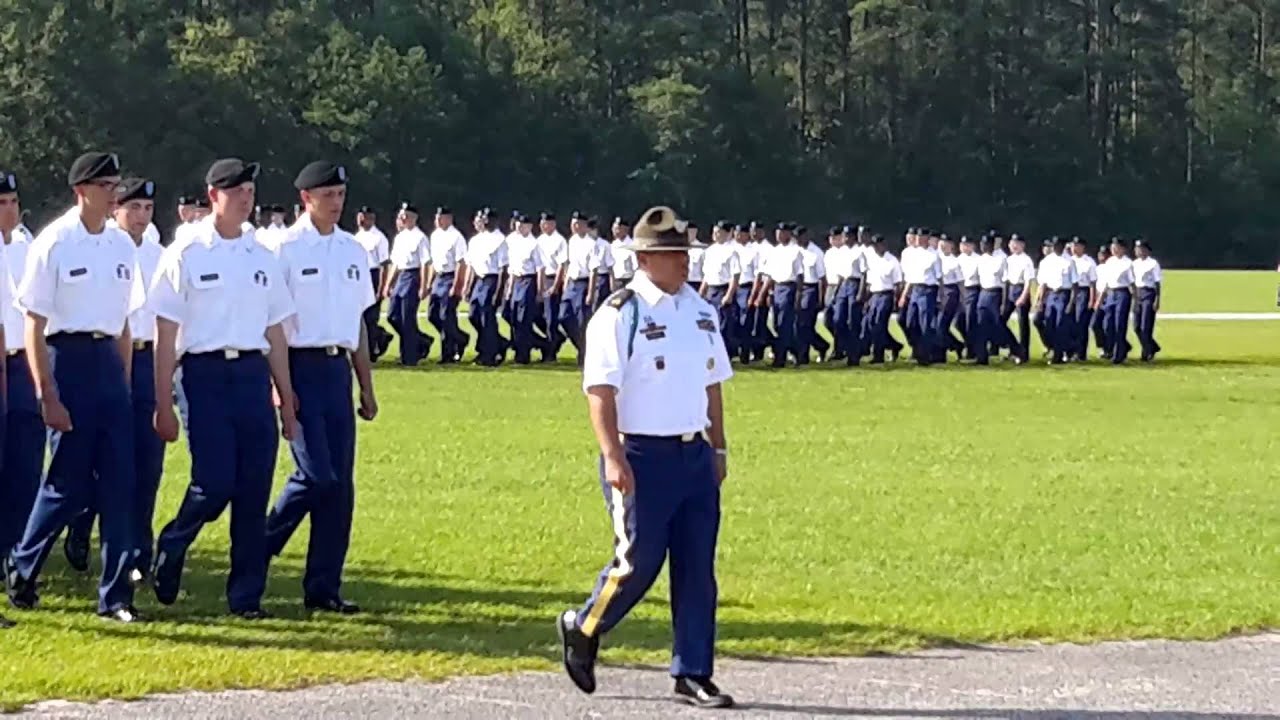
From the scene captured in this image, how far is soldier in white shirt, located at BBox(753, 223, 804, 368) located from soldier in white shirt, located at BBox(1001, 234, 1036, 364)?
140 inches

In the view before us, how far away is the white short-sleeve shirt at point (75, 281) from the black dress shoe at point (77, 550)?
71.2 inches

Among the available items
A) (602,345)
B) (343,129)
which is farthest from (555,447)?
(343,129)

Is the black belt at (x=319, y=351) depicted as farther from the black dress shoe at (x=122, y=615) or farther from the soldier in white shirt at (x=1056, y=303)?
the soldier in white shirt at (x=1056, y=303)

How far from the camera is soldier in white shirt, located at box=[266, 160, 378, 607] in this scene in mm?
9461

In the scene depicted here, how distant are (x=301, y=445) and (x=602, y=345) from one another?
7.26 ft

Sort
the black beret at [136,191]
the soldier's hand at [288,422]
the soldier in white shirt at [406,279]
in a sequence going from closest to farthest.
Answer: the soldier's hand at [288,422] < the black beret at [136,191] < the soldier in white shirt at [406,279]

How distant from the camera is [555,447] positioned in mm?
17219

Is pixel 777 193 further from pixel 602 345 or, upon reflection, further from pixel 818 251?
pixel 602 345

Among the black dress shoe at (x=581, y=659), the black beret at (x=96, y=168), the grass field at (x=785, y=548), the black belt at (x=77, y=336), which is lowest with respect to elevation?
the grass field at (x=785, y=548)

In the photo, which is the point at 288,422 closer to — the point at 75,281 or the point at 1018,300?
the point at 75,281

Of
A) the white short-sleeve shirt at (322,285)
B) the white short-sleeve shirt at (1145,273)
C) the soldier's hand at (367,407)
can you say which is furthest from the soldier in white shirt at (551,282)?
the white short-sleeve shirt at (322,285)

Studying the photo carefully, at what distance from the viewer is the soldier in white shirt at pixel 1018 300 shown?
31391mm

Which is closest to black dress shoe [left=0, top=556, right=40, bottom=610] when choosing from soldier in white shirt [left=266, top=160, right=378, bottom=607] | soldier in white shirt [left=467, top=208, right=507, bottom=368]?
soldier in white shirt [left=266, top=160, right=378, bottom=607]

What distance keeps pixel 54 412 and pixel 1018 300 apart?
934 inches
